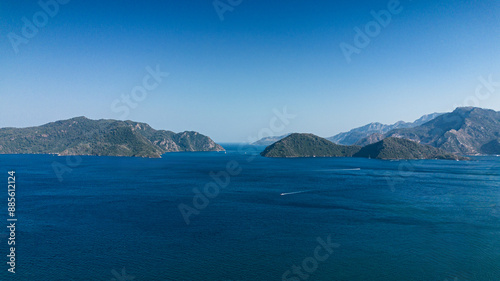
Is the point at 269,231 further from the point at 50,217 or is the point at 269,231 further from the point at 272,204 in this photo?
the point at 50,217

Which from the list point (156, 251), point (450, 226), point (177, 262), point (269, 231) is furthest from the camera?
point (450, 226)

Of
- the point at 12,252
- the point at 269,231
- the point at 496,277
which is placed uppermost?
the point at 12,252

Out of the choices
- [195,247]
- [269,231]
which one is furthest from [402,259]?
[195,247]

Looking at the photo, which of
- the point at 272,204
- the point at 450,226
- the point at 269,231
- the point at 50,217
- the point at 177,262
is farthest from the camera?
the point at 272,204

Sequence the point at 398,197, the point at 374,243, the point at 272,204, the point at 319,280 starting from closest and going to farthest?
the point at 319,280 → the point at 374,243 → the point at 272,204 → the point at 398,197

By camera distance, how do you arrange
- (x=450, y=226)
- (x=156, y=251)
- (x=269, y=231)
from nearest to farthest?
(x=156, y=251) → (x=269, y=231) → (x=450, y=226)

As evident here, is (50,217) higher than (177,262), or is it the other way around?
(50,217)

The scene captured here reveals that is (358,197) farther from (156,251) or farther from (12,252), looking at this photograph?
(12,252)

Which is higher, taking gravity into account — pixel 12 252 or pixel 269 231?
pixel 12 252

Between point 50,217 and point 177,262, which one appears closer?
point 177,262

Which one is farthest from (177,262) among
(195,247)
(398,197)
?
(398,197)
